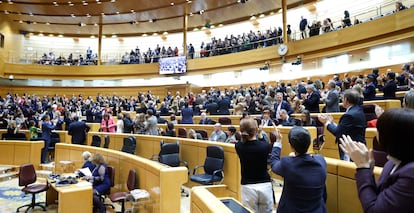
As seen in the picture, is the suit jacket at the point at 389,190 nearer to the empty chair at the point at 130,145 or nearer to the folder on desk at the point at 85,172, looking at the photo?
the folder on desk at the point at 85,172

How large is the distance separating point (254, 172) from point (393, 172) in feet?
5.48

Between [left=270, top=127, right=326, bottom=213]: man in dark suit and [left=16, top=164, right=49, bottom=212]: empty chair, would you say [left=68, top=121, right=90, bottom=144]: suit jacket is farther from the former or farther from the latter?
[left=270, top=127, right=326, bottom=213]: man in dark suit

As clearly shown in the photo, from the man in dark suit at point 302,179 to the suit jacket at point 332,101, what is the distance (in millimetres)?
3923

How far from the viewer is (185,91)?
66.4 feet

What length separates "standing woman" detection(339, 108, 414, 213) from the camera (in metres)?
1.06

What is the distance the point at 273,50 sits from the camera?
14.7 m

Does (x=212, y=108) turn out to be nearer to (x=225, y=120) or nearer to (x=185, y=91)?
(x=225, y=120)

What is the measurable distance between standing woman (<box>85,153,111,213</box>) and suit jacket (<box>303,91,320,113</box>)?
4.45m

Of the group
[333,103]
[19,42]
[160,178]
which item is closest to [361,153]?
[160,178]

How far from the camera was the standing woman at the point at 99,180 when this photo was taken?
495 cm

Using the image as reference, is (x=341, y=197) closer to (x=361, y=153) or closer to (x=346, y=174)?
(x=346, y=174)

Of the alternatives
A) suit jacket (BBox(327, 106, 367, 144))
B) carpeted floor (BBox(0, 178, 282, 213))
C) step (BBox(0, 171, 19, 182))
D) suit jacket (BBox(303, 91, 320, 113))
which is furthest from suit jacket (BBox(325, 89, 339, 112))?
step (BBox(0, 171, 19, 182))

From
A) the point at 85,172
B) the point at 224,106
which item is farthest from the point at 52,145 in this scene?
the point at 224,106

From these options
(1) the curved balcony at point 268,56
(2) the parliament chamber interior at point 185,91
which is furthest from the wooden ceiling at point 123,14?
(1) the curved balcony at point 268,56
